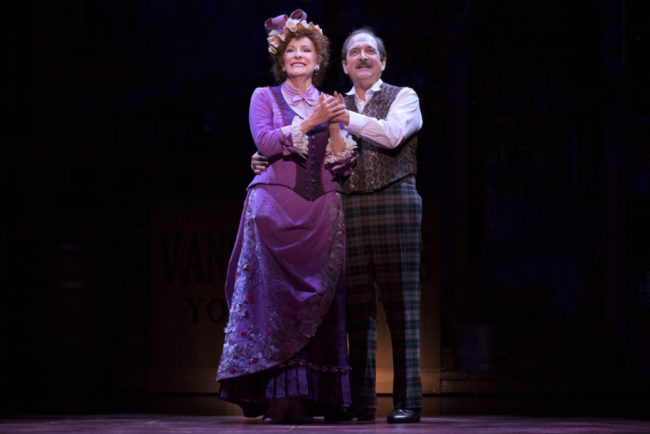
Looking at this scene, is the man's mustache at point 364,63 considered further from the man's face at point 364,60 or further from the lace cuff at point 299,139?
the lace cuff at point 299,139

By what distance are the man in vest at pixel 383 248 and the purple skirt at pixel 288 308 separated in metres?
0.05

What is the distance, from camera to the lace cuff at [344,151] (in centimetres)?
320

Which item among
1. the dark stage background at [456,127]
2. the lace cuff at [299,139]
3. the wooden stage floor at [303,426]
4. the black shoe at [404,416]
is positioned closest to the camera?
the wooden stage floor at [303,426]

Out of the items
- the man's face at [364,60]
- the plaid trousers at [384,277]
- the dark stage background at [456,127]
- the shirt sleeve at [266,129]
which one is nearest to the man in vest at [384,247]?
the plaid trousers at [384,277]

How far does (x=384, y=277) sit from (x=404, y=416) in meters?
0.49

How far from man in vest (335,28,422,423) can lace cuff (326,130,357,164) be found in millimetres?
34

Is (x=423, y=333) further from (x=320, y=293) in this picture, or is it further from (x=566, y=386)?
(x=320, y=293)

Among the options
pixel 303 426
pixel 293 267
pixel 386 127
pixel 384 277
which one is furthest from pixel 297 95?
pixel 303 426

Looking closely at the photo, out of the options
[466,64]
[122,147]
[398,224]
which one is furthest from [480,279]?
[398,224]

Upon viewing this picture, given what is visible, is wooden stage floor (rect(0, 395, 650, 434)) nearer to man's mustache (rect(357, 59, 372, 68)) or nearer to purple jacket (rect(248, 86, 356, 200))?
purple jacket (rect(248, 86, 356, 200))

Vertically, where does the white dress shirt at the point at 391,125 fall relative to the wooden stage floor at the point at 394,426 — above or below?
above

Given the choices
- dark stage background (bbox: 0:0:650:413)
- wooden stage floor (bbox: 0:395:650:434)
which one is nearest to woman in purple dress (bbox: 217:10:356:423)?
wooden stage floor (bbox: 0:395:650:434)

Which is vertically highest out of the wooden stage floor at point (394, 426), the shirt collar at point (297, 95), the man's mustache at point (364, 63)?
the man's mustache at point (364, 63)

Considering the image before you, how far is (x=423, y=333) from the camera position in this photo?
4.96m
